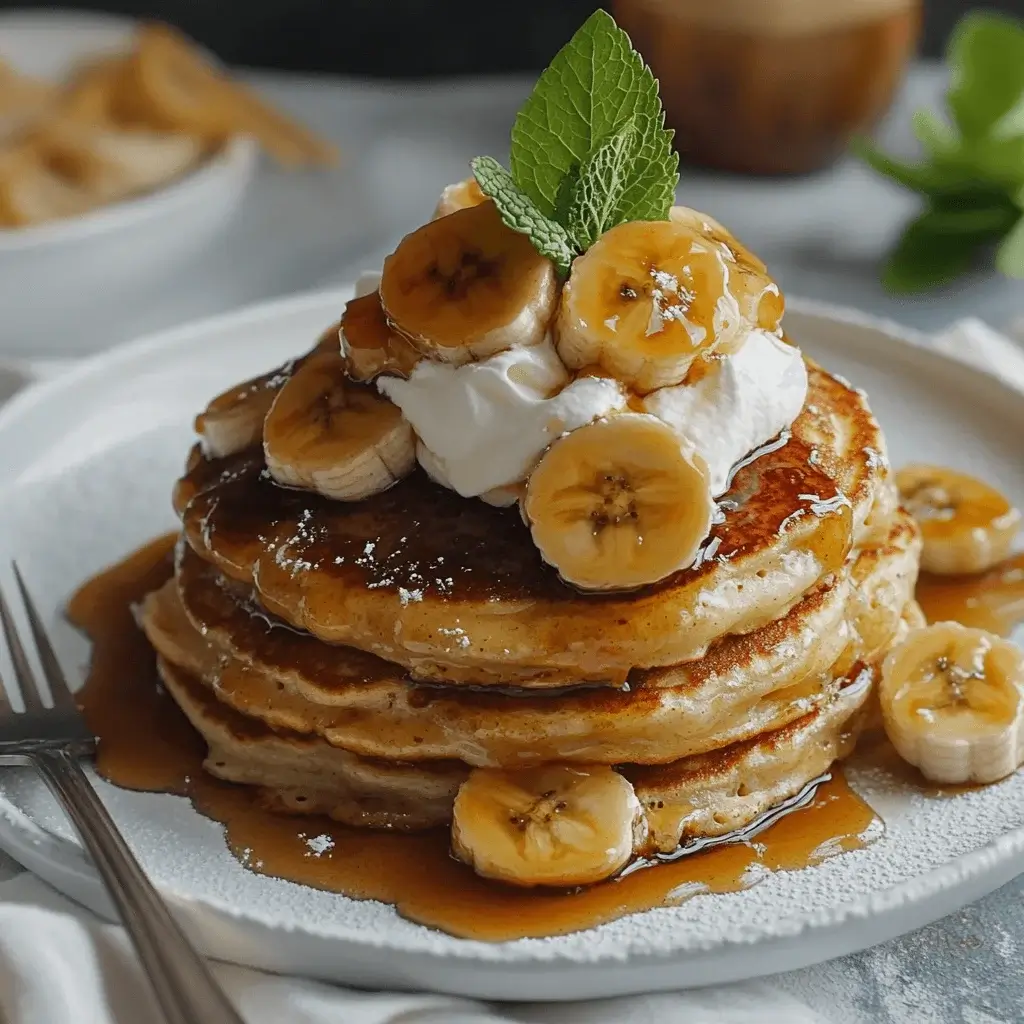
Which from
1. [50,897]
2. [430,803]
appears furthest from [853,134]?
[50,897]

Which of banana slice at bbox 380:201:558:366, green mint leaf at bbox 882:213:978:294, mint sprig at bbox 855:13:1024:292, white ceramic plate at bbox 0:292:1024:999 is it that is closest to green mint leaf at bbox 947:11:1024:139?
mint sprig at bbox 855:13:1024:292

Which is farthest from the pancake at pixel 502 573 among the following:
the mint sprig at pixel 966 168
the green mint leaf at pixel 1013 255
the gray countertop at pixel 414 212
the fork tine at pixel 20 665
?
the mint sprig at pixel 966 168

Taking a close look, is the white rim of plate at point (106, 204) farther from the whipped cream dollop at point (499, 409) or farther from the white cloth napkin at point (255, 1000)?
the white cloth napkin at point (255, 1000)

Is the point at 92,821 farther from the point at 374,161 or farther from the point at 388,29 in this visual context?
the point at 388,29

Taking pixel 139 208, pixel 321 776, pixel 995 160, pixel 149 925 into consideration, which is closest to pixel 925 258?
pixel 995 160

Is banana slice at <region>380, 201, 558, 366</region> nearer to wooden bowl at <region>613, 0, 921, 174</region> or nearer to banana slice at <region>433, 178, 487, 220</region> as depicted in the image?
banana slice at <region>433, 178, 487, 220</region>

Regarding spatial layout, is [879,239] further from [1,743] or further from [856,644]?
[1,743]

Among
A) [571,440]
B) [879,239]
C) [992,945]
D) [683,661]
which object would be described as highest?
[571,440]
